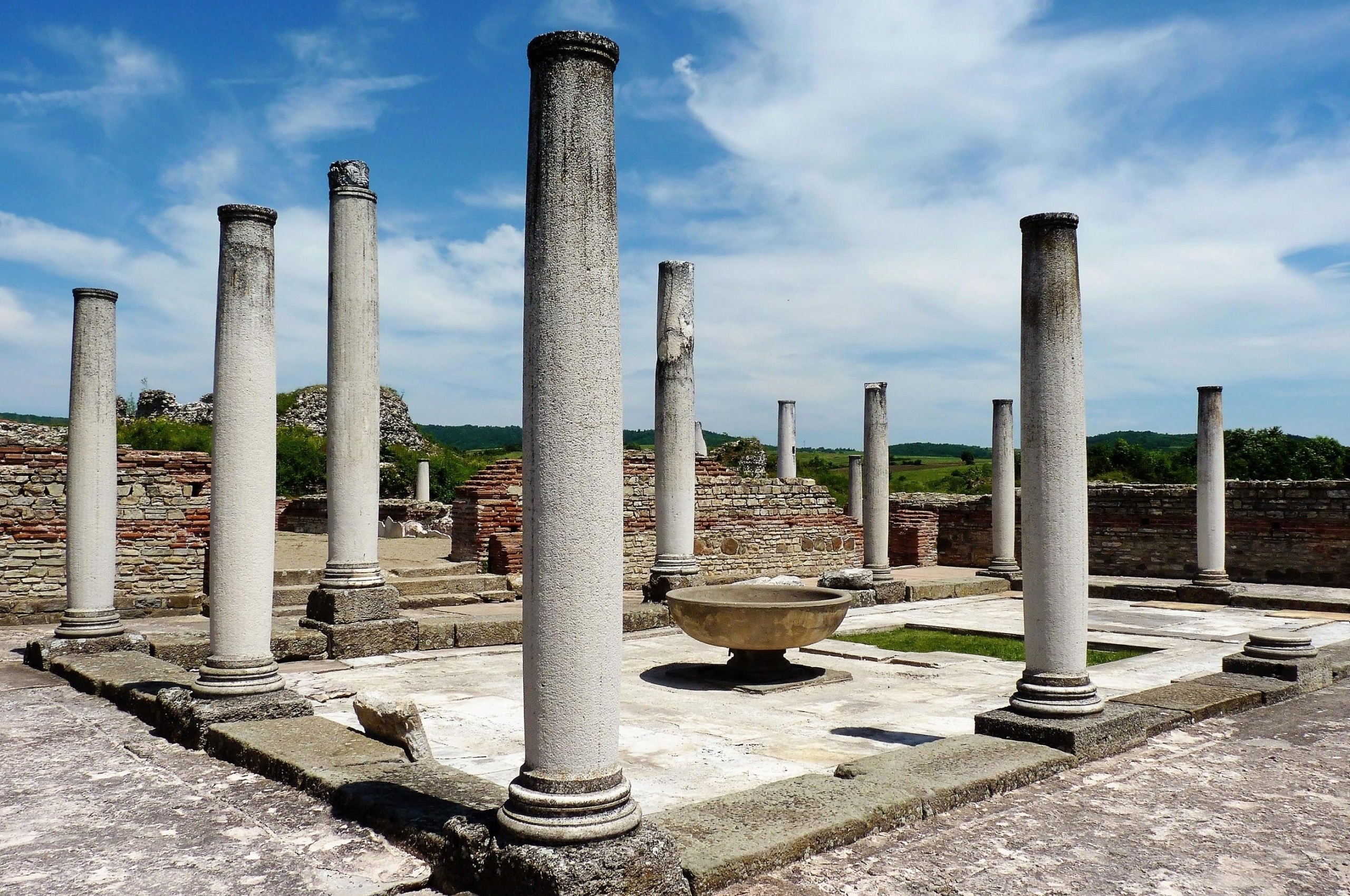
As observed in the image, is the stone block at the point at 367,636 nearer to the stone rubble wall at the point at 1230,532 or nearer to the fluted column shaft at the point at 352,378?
the fluted column shaft at the point at 352,378

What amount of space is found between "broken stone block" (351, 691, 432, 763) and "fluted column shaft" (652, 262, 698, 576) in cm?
663

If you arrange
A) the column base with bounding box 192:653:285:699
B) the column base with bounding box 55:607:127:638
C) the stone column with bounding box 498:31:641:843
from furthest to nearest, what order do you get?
the column base with bounding box 55:607:127:638 → the column base with bounding box 192:653:285:699 → the stone column with bounding box 498:31:641:843

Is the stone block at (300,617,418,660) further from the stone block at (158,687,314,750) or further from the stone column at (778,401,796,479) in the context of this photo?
the stone column at (778,401,796,479)

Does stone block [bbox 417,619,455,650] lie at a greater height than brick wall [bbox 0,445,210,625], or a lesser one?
lesser

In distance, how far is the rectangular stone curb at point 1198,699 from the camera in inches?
259

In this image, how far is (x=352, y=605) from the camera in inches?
369

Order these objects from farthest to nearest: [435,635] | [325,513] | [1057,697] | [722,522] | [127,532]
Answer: [325,513], [722,522], [127,532], [435,635], [1057,697]

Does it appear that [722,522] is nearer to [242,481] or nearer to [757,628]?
[757,628]

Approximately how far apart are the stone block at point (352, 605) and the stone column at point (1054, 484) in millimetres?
5940

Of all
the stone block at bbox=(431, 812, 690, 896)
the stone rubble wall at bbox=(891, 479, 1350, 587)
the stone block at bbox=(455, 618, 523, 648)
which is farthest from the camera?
the stone rubble wall at bbox=(891, 479, 1350, 587)

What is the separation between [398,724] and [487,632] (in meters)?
4.99

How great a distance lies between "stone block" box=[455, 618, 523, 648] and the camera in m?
10.1

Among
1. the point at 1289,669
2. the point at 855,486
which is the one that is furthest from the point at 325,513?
the point at 1289,669

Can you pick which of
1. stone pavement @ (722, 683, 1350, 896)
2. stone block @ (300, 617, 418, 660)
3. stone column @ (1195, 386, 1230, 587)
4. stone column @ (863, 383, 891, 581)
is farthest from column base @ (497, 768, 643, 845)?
stone column @ (1195, 386, 1230, 587)
